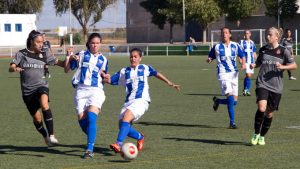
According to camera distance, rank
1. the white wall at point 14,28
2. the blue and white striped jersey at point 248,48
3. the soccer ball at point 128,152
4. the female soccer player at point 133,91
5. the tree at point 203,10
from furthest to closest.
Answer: the white wall at point 14,28 → the tree at point 203,10 → the blue and white striped jersey at point 248,48 → the female soccer player at point 133,91 → the soccer ball at point 128,152

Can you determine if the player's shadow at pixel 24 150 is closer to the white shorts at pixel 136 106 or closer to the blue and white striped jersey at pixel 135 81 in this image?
the white shorts at pixel 136 106

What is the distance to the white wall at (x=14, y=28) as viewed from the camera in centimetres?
8419

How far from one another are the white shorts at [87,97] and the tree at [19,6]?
9541cm

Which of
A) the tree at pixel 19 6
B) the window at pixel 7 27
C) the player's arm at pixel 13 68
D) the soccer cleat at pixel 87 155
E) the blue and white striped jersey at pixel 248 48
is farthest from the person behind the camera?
the tree at pixel 19 6

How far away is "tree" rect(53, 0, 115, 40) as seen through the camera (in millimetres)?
111000

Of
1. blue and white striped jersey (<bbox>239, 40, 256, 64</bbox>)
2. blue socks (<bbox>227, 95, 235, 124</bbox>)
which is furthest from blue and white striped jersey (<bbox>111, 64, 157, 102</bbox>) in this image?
blue and white striped jersey (<bbox>239, 40, 256, 64</bbox>)

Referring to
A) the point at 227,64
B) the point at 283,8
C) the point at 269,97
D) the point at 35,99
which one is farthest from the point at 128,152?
the point at 283,8

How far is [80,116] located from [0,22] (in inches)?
2991

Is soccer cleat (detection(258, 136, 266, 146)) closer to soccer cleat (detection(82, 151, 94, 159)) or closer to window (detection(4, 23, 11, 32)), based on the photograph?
soccer cleat (detection(82, 151, 94, 159))

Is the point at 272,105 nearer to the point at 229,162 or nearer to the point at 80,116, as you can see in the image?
the point at 229,162

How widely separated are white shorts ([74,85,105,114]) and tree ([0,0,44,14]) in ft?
313

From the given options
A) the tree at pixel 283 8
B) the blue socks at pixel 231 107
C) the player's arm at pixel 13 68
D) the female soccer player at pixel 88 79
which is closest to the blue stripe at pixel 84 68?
the female soccer player at pixel 88 79

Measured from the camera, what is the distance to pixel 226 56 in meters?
14.6

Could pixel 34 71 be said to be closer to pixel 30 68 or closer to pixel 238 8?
pixel 30 68
